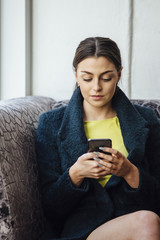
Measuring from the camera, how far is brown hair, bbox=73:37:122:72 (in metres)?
1.41

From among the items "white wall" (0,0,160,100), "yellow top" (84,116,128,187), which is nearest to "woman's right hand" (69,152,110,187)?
"yellow top" (84,116,128,187)

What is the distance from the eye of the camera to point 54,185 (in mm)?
1357

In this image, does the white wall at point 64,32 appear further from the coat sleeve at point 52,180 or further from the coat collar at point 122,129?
the coat sleeve at point 52,180

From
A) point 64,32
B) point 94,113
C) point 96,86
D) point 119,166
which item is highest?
point 64,32

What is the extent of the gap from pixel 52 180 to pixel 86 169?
196 millimetres

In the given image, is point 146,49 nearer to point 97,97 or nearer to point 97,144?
point 97,97

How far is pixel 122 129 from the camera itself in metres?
1.50

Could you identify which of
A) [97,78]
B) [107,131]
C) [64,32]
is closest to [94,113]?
[107,131]

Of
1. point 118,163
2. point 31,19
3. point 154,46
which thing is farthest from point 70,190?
point 31,19

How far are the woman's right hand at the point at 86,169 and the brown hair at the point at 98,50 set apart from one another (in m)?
0.44

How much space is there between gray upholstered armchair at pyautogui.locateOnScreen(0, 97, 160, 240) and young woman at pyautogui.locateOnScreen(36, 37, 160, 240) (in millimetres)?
46

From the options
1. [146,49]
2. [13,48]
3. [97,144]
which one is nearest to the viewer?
[97,144]

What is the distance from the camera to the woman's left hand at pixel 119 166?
1.21m

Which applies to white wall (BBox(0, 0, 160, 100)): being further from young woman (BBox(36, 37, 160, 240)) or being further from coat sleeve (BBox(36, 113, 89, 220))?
coat sleeve (BBox(36, 113, 89, 220))
